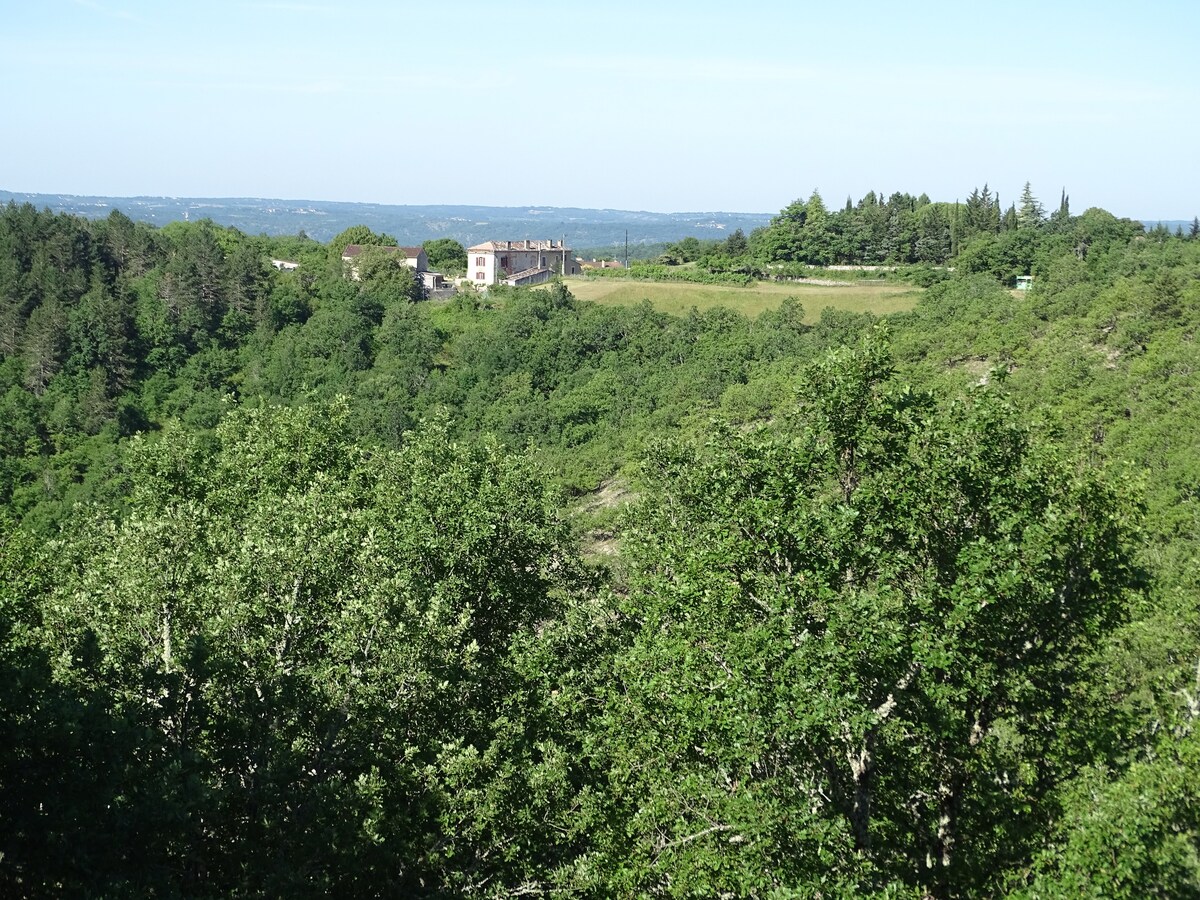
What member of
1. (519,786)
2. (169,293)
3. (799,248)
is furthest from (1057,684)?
(799,248)

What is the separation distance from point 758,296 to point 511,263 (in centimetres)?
4346

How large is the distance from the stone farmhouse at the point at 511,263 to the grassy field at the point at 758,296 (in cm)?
1571

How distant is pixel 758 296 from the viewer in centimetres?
10081

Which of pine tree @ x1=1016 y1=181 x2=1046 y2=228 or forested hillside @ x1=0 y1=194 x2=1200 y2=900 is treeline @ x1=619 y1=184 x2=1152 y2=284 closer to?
pine tree @ x1=1016 y1=181 x2=1046 y2=228

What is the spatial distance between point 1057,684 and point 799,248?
349 ft

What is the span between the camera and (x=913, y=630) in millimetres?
15398

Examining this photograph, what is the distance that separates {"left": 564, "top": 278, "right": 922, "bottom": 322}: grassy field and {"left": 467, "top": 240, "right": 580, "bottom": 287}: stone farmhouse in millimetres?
15707

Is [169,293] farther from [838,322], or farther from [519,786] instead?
[519,786]

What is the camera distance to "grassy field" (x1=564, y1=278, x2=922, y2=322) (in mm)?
93750

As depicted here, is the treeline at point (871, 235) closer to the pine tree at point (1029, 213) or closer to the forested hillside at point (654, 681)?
the pine tree at point (1029, 213)

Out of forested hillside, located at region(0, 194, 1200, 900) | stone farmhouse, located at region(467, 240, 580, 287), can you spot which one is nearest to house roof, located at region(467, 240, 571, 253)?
stone farmhouse, located at region(467, 240, 580, 287)

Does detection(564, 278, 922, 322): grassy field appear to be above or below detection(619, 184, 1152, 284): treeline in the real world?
below

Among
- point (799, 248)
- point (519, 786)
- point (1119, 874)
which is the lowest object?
point (519, 786)

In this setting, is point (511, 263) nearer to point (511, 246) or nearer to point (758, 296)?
point (511, 246)
